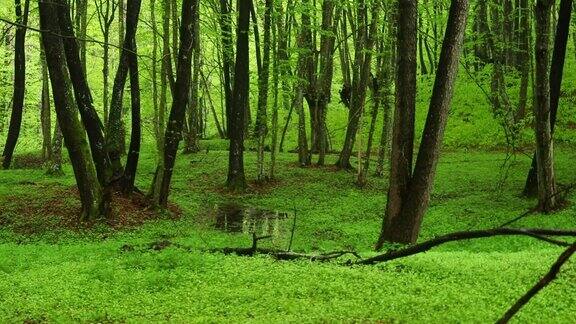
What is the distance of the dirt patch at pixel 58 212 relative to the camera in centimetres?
1362

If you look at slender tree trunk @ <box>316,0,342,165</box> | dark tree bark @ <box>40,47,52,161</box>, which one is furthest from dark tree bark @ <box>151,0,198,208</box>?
dark tree bark @ <box>40,47,52,161</box>

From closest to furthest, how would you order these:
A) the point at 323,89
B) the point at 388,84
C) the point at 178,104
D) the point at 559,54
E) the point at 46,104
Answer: the point at 559,54
the point at 178,104
the point at 388,84
the point at 46,104
the point at 323,89

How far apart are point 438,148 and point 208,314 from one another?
4529mm

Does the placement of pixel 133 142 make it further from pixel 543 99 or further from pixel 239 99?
pixel 543 99

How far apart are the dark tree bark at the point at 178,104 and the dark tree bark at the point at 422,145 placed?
816 centimetres

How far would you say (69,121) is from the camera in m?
13.2

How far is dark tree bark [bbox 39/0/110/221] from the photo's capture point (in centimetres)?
1273

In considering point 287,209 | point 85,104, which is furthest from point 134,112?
point 287,209

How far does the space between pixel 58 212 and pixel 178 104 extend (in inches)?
179

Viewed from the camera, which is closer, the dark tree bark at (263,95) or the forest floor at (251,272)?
the forest floor at (251,272)

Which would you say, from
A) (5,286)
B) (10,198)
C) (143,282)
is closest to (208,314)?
(143,282)

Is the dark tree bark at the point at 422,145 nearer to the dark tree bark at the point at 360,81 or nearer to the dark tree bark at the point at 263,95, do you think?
the dark tree bark at the point at 360,81

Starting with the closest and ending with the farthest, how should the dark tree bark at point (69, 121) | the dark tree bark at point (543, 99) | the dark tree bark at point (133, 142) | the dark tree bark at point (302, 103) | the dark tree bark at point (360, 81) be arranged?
the dark tree bark at point (543, 99) → the dark tree bark at point (69, 121) → the dark tree bark at point (133, 142) → the dark tree bark at point (360, 81) → the dark tree bark at point (302, 103)

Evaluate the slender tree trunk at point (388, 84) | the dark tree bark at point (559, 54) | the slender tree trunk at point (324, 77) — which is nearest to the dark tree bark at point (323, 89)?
the slender tree trunk at point (324, 77)
